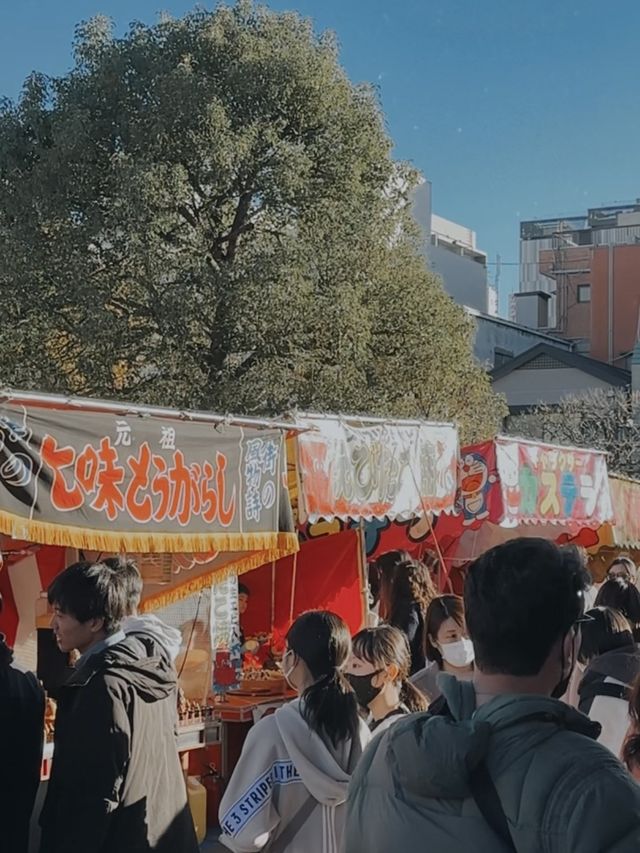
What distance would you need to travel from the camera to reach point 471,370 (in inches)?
779

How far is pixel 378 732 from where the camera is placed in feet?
7.70

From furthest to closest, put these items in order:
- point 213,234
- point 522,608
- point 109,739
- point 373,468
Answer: point 213,234
point 373,468
point 109,739
point 522,608

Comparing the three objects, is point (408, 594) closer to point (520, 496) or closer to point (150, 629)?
point (150, 629)

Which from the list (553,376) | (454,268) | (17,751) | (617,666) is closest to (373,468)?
(617,666)

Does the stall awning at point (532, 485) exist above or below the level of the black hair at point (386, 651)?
above

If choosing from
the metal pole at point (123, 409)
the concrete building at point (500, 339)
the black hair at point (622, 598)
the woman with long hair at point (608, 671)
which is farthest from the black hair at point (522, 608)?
the concrete building at point (500, 339)

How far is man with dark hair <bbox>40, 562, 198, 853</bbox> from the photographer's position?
10.2 feet

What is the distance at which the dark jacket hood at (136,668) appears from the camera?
321 cm

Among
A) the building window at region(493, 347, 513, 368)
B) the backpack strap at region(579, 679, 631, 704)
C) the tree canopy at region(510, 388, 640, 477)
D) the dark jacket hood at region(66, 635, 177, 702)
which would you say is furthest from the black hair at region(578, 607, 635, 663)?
the building window at region(493, 347, 513, 368)

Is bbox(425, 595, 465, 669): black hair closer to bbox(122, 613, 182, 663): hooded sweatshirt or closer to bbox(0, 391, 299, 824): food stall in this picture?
bbox(0, 391, 299, 824): food stall

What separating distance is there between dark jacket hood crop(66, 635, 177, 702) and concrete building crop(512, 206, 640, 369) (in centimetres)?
3723

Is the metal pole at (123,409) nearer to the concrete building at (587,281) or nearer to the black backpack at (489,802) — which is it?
the black backpack at (489,802)

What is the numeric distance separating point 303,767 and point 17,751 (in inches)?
37.0

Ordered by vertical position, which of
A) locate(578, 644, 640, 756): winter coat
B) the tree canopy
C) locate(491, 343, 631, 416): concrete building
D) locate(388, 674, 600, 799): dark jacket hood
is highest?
locate(491, 343, 631, 416): concrete building
